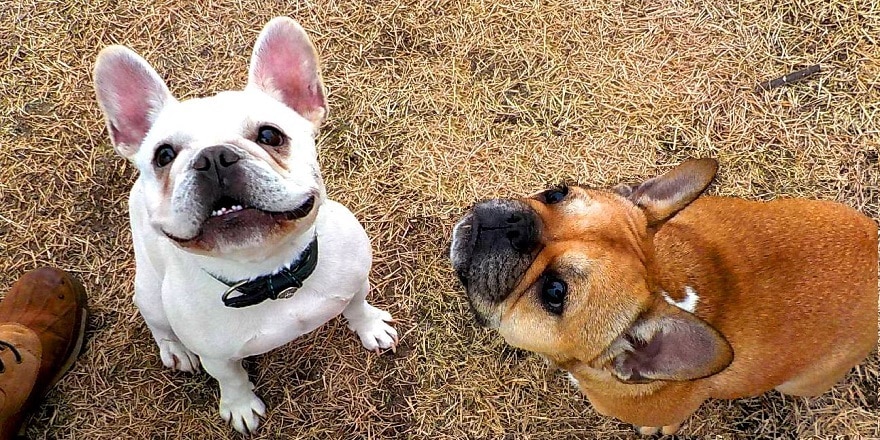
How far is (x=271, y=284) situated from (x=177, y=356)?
5.55 ft

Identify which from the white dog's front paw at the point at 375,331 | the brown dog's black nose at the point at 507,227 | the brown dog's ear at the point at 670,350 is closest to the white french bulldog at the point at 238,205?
the brown dog's black nose at the point at 507,227

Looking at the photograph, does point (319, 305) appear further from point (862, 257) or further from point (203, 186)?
point (862, 257)

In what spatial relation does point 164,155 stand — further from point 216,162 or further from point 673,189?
point 673,189

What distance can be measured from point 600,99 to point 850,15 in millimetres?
1991

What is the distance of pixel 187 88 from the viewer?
4.88 meters

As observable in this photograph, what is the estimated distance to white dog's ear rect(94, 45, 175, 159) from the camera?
2.85 meters

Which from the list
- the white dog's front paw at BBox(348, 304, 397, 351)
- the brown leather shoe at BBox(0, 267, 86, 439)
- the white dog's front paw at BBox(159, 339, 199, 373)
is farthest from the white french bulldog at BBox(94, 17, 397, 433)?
the brown leather shoe at BBox(0, 267, 86, 439)

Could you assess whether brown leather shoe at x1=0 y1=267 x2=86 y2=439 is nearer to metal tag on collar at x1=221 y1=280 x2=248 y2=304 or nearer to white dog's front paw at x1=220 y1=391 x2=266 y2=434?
white dog's front paw at x1=220 y1=391 x2=266 y2=434

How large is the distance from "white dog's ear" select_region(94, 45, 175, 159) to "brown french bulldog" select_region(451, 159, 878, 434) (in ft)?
5.30

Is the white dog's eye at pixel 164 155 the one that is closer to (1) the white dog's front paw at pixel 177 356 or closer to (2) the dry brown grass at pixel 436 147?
(1) the white dog's front paw at pixel 177 356

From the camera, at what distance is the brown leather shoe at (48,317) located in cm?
419

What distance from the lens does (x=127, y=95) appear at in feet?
9.76

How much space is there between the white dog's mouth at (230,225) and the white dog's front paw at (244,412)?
1840mm

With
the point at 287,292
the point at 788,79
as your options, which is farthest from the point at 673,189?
the point at 788,79
